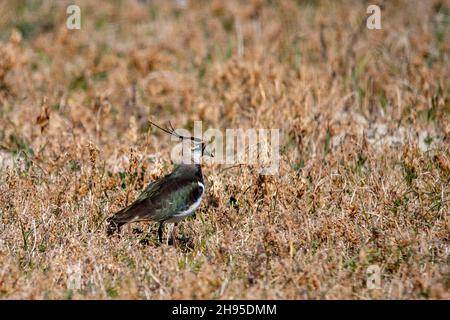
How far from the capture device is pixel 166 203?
17.4ft

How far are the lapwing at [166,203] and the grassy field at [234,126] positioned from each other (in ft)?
0.64

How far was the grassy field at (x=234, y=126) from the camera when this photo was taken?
483 cm

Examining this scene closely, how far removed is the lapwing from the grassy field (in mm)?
195

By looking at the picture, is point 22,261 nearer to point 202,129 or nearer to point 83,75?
point 202,129

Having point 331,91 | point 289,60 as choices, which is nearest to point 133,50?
point 289,60

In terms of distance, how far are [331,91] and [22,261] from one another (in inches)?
160

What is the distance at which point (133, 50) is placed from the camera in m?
9.73

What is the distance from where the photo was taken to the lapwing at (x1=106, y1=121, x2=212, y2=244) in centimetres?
521
